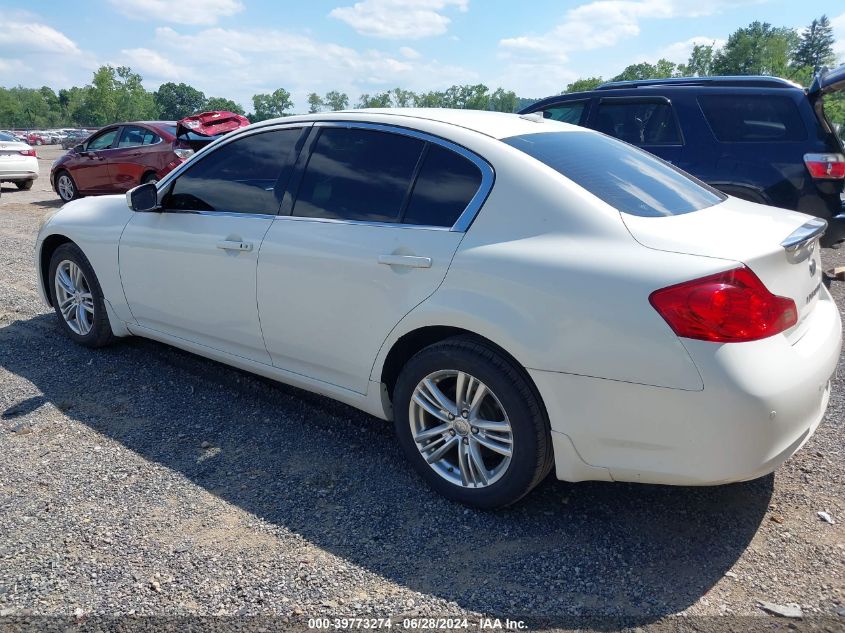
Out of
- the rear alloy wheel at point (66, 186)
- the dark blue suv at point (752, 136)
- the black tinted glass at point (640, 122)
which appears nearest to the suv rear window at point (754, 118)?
the dark blue suv at point (752, 136)

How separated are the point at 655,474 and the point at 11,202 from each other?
1587 centimetres

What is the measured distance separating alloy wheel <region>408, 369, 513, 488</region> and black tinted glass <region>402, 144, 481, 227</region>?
2.31 feet

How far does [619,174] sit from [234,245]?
202cm

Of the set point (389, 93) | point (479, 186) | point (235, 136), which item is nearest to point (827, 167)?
point (479, 186)

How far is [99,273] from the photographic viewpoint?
15.3 feet

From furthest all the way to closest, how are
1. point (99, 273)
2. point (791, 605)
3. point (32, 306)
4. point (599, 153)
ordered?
point (32, 306) → point (99, 273) → point (599, 153) → point (791, 605)

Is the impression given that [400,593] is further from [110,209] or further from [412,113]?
[110,209]

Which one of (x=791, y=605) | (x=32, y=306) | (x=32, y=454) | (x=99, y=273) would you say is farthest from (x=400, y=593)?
(x=32, y=306)

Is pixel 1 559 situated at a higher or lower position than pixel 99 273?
lower

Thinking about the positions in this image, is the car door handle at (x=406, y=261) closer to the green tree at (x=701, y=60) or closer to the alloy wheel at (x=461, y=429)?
the alloy wheel at (x=461, y=429)

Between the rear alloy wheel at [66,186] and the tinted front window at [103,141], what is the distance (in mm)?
843

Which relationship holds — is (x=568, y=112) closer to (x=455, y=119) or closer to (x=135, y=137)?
(x=455, y=119)

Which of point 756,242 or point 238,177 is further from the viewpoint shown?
point 238,177

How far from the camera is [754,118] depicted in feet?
21.8
